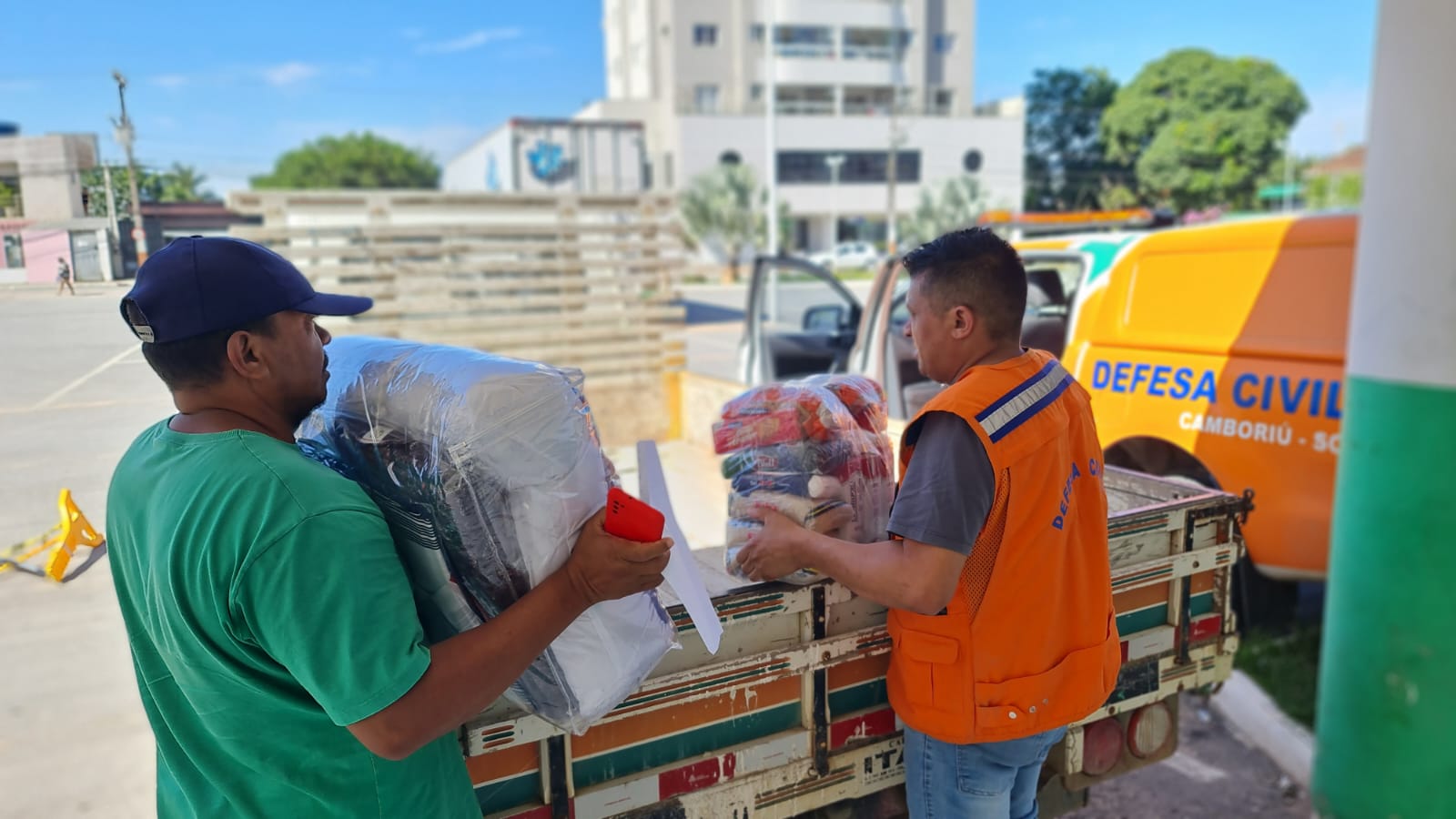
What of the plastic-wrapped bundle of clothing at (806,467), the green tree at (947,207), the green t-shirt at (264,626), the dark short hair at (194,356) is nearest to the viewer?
the green t-shirt at (264,626)

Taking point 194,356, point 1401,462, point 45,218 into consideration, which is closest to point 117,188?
A: point 45,218

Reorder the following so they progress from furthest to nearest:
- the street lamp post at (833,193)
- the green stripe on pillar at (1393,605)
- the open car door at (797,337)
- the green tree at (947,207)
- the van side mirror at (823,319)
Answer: the street lamp post at (833,193) → the green tree at (947,207) → the van side mirror at (823,319) → the open car door at (797,337) → the green stripe on pillar at (1393,605)

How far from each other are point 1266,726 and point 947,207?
119ft

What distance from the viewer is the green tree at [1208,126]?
37344 millimetres

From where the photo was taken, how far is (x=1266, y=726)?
391 cm

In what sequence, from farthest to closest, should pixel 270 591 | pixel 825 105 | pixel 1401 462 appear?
pixel 825 105 → pixel 1401 462 → pixel 270 591

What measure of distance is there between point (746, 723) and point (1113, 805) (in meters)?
2.27

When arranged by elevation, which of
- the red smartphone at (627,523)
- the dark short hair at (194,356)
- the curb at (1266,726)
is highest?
the dark short hair at (194,356)

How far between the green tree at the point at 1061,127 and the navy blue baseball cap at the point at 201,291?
47069 mm

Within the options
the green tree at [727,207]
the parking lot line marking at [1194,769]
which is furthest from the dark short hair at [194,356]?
the green tree at [727,207]

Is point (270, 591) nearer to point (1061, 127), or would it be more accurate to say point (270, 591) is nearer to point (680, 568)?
point (680, 568)

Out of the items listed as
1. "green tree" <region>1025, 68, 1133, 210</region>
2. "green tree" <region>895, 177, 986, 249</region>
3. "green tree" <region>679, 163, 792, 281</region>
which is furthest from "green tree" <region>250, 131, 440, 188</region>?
"green tree" <region>1025, 68, 1133, 210</region>

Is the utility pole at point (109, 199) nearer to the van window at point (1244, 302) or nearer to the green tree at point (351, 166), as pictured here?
the van window at point (1244, 302)

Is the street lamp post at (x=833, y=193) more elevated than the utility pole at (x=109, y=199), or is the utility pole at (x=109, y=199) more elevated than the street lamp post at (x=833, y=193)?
the street lamp post at (x=833, y=193)
